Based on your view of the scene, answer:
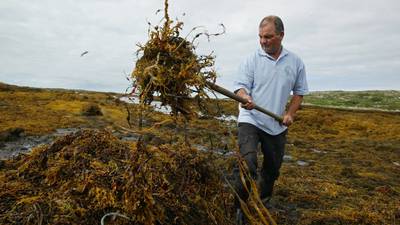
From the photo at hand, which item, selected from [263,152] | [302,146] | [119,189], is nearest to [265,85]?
[263,152]

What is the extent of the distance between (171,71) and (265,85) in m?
1.77

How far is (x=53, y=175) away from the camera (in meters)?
5.64

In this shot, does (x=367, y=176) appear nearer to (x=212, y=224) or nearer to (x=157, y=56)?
(x=212, y=224)

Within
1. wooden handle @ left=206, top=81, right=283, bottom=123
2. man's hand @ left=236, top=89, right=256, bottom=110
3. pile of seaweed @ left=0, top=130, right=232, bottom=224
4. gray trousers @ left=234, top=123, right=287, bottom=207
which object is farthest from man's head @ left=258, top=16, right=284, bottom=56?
pile of seaweed @ left=0, top=130, right=232, bottom=224

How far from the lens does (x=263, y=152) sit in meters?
5.85

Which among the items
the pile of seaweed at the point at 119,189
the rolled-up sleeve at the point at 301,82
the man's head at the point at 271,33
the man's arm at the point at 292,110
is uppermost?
the man's head at the point at 271,33

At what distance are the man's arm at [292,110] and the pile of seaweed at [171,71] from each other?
1.55 meters

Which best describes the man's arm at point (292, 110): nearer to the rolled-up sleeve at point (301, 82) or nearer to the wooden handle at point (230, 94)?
the rolled-up sleeve at point (301, 82)

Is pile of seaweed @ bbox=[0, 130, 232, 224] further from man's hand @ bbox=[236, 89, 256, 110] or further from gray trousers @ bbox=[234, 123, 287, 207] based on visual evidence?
man's hand @ bbox=[236, 89, 256, 110]

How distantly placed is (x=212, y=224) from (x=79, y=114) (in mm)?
14435

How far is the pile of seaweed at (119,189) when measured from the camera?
14.9 ft

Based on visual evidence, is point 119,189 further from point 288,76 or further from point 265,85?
point 288,76

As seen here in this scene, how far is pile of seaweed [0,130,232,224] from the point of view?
4527mm

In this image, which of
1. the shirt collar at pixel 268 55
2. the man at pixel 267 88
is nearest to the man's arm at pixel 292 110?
the man at pixel 267 88
